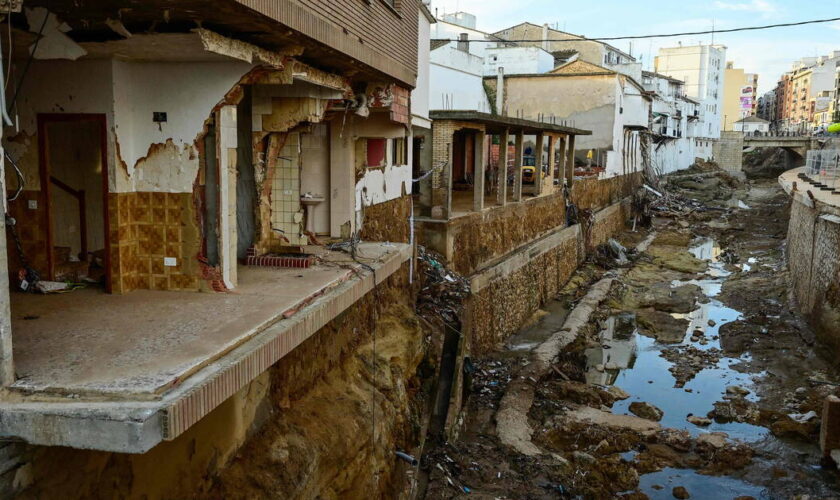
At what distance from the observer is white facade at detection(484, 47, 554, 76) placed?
1610 inches

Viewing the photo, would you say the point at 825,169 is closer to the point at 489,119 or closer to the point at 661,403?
the point at 489,119

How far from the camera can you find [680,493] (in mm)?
10773

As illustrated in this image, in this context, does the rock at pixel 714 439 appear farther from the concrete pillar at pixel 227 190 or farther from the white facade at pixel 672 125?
the white facade at pixel 672 125

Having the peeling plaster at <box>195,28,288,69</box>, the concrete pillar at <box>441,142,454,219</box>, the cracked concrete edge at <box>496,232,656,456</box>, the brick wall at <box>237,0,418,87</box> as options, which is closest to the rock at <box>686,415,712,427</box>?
the cracked concrete edge at <box>496,232,656,456</box>

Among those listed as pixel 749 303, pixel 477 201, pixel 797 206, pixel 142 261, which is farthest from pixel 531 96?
pixel 142 261

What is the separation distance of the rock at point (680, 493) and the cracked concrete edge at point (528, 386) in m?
2.14

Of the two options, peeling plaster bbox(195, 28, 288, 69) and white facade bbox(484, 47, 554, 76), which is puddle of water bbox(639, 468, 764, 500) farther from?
white facade bbox(484, 47, 554, 76)

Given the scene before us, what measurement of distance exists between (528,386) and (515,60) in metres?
30.7

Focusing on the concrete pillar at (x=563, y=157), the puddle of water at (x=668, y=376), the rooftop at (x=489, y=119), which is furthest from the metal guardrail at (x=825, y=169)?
the rooftop at (x=489, y=119)

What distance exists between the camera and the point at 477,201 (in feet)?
59.0

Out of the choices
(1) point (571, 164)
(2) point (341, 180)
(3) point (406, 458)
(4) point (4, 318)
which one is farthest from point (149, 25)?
(1) point (571, 164)

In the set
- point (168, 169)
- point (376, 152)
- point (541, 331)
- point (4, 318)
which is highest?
point (376, 152)

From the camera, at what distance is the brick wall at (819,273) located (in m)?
16.8

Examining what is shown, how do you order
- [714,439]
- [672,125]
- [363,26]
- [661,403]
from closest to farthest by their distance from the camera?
1. [363,26]
2. [714,439]
3. [661,403]
4. [672,125]
